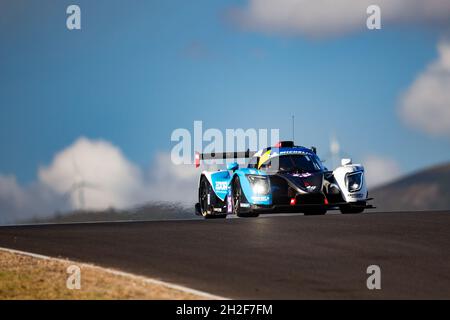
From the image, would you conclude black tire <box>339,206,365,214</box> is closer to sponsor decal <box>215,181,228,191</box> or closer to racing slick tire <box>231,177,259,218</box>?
racing slick tire <box>231,177,259,218</box>

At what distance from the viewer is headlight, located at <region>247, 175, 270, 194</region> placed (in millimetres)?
19844

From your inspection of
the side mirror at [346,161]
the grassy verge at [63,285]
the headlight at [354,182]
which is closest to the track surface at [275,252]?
the grassy verge at [63,285]

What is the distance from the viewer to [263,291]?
9.99 meters

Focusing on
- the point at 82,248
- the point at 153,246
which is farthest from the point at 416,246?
the point at 82,248

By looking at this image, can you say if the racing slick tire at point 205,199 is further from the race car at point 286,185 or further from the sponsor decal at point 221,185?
the sponsor decal at point 221,185

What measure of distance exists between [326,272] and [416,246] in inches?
128

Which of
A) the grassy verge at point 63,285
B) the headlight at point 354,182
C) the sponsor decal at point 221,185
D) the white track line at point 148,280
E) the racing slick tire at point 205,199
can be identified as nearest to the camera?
the white track line at point 148,280

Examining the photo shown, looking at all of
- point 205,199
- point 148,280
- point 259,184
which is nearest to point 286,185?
point 259,184

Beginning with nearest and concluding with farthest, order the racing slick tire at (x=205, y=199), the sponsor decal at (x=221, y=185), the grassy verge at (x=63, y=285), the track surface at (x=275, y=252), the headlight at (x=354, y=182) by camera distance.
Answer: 1. the grassy verge at (x=63, y=285)
2. the track surface at (x=275, y=252)
3. the headlight at (x=354, y=182)
4. the sponsor decal at (x=221, y=185)
5. the racing slick tire at (x=205, y=199)

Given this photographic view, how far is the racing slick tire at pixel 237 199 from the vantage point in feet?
67.5

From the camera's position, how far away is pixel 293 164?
20.8 m

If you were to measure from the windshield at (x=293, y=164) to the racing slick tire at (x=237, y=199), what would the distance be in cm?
78
